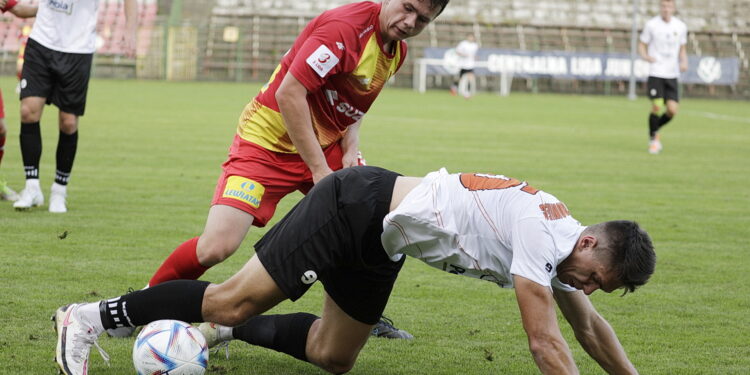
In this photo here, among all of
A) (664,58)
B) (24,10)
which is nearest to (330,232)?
(24,10)

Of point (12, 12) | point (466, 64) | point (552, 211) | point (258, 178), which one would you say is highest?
point (12, 12)

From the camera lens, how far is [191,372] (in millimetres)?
4152

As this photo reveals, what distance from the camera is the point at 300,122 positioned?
4.74m

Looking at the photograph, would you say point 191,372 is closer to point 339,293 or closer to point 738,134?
point 339,293

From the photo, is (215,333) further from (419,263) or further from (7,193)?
(7,193)

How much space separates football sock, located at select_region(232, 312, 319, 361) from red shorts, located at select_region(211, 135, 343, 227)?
56 cm

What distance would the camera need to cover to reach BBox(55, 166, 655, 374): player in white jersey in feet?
11.3

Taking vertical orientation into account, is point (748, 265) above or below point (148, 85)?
above

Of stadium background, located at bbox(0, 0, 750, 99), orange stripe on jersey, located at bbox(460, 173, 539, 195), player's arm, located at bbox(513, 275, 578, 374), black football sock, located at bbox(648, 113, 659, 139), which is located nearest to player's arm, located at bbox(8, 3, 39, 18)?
orange stripe on jersey, located at bbox(460, 173, 539, 195)

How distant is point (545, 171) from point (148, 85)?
75.0 feet

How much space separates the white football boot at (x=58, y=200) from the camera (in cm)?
850

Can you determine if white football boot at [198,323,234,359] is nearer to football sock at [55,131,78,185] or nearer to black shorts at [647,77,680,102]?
football sock at [55,131,78,185]

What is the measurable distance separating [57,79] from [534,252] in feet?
20.0

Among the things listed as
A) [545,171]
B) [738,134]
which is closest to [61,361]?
[545,171]
